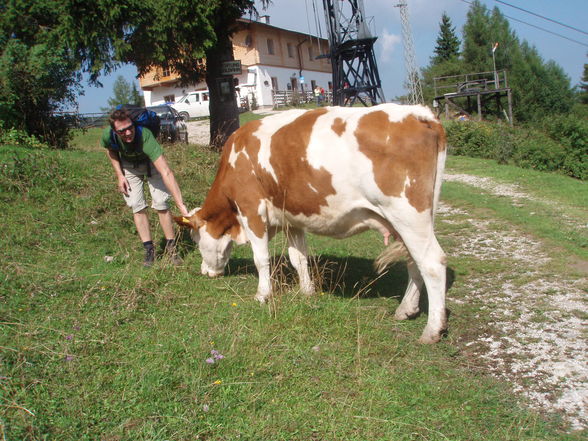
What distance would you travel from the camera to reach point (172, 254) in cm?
637

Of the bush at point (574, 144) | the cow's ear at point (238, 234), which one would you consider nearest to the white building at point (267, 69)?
the bush at point (574, 144)

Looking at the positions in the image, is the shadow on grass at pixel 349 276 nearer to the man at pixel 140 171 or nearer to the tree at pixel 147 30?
the man at pixel 140 171

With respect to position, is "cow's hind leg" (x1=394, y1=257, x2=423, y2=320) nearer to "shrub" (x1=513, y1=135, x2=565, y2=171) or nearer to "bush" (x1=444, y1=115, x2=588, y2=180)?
"bush" (x1=444, y1=115, x2=588, y2=180)

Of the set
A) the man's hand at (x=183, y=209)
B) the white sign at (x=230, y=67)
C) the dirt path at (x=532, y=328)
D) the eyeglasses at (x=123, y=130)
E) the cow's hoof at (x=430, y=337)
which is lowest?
the dirt path at (x=532, y=328)

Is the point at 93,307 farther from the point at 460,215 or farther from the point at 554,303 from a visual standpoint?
the point at 460,215

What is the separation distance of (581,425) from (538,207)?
688 cm

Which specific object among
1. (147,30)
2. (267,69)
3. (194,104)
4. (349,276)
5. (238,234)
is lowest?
(349,276)

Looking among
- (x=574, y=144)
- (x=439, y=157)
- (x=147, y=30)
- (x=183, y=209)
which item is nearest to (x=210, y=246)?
(x=183, y=209)

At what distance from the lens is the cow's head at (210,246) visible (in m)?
6.01

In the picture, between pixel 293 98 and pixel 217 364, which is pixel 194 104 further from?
pixel 217 364

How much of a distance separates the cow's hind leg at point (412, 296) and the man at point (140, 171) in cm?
263

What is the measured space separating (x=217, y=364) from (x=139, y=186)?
3234 mm

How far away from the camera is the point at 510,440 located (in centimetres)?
313

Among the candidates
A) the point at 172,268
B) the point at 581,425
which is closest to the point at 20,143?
the point at 172,268
